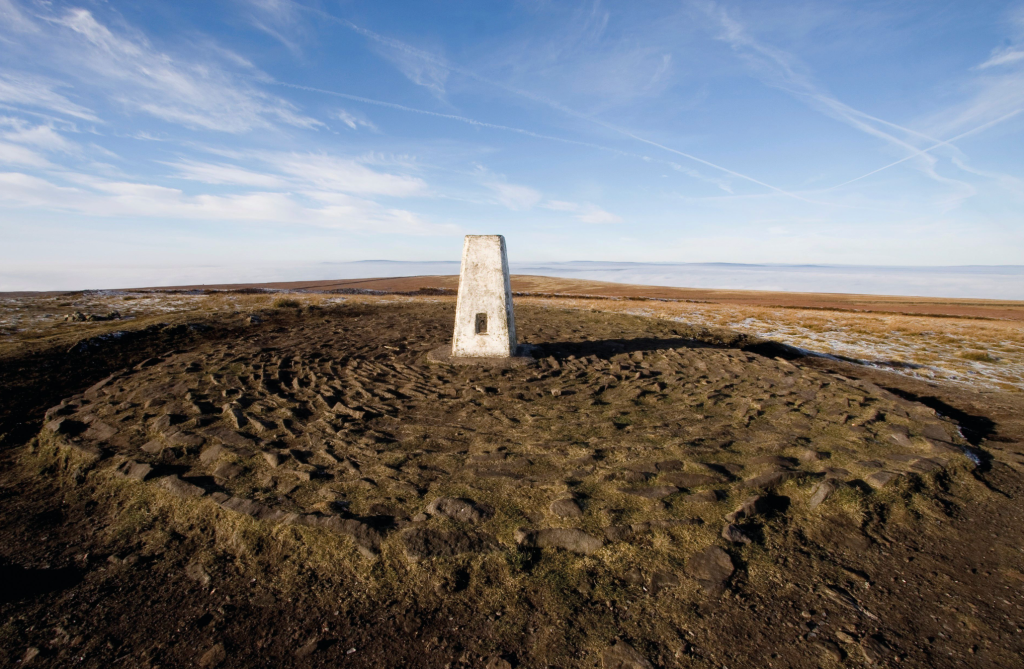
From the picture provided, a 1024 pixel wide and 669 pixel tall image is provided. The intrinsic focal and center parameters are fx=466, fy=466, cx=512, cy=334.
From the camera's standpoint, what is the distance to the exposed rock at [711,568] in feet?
14.1

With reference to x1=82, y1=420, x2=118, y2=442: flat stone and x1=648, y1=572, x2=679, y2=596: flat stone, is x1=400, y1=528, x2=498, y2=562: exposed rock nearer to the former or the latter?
x1=648, y1=572, x2=679, y2=596: flat stone

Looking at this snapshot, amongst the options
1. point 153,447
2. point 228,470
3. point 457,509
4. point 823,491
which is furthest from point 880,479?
point 153,447

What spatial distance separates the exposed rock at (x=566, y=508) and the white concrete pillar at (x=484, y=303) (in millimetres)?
7211

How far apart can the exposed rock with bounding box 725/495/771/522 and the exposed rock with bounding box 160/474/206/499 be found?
630cm

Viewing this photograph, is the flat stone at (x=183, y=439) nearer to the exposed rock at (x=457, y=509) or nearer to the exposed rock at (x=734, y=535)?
the exposed rock at (x=457, y=509)

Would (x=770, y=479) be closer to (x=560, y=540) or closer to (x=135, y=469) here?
(x=560, y=540)

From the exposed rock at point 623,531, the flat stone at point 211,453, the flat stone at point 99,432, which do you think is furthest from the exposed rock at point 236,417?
the exposed rock at point 623,531

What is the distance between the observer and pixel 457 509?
207 inches

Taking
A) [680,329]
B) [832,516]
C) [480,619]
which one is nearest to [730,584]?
[832,516]

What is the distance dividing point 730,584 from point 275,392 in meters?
8.93

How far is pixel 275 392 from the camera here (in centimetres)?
977

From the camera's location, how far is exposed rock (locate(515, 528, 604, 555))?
4.74 m

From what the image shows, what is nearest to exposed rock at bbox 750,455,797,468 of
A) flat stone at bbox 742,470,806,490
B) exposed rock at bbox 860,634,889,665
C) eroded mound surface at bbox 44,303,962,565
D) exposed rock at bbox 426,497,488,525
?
eroded mound surface at bbox 44,303,962,565

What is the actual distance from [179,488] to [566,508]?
192 inches
